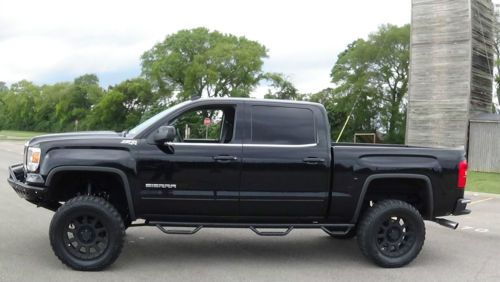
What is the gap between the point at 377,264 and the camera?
6637mm

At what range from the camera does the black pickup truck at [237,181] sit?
6125 millimetres

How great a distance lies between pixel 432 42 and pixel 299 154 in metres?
25.4

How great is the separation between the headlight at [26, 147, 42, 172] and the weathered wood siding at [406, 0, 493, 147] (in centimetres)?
2578

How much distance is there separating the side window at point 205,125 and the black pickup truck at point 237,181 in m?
0.04

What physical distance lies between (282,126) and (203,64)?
2813 inches

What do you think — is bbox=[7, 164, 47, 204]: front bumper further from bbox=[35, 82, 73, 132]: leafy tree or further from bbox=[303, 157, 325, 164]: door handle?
bbox=[35, 82, 73, 132]: leafy tree

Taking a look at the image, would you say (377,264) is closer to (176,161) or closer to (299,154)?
(299,154)

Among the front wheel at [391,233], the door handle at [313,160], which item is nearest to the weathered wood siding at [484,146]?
the front wheel at [391,233]

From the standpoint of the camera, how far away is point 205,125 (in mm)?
8008

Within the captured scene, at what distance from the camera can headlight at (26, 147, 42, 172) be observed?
616 cm

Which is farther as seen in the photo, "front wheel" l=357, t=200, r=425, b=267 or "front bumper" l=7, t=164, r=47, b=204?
"front wheel" l=357, t=200, r=425, b=267

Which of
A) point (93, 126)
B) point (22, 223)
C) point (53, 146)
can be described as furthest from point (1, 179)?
point (93, 126)

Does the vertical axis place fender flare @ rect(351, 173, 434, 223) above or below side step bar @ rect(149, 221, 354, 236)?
above

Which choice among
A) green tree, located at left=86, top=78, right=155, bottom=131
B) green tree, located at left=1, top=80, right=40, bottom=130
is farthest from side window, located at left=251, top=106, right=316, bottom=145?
green tree, located at left=1, top=80, right=40, bottom=130
